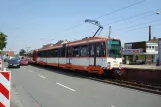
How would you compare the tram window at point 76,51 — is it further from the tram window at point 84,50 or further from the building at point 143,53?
the building at point 143,53

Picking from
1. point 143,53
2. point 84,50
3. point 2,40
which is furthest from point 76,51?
point 2,40

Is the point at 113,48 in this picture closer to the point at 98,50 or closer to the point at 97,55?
the point at 98,50

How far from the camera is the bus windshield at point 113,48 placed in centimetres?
2016

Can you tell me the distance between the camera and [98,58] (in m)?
20.9

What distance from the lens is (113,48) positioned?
20.5 m

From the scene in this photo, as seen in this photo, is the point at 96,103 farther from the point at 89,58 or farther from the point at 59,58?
the point at 59,58

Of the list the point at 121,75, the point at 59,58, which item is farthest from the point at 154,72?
the point at 59,58

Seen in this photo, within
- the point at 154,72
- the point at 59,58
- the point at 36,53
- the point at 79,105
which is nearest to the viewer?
the point at 79,105

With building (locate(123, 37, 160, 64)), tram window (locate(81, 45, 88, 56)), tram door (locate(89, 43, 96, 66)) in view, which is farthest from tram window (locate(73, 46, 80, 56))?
building (locate(123, 37, 160, 64))

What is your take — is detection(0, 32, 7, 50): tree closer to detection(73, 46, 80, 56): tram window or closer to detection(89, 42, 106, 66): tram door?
detection(73, 46, 80, 56): tram window

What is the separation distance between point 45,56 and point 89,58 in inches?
793

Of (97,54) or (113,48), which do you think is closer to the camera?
(113,48)

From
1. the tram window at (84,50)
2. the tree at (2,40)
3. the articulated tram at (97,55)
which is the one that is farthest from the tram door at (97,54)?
the tree at (2,40)

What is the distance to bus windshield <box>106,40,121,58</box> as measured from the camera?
2016cm
